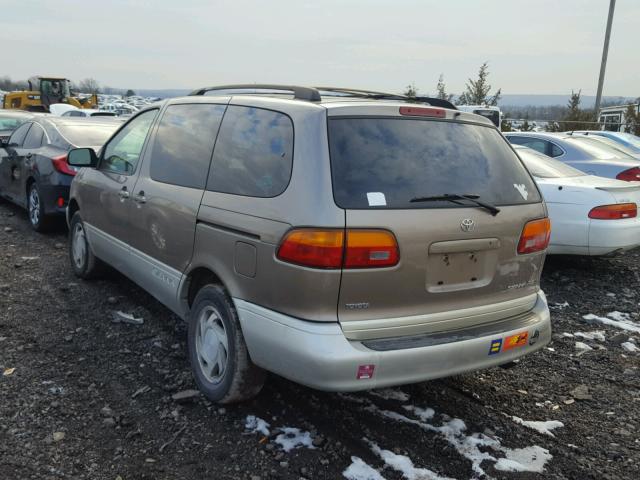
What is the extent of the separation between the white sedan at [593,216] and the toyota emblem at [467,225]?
3899 mm

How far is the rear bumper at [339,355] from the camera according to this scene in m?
2.75

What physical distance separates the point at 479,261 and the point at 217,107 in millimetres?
1876

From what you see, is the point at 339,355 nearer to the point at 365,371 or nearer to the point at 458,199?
the point at 365,371

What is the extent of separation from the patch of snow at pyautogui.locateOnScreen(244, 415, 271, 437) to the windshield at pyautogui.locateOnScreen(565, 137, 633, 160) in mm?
8243

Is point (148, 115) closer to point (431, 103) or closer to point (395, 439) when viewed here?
point (431, 103)

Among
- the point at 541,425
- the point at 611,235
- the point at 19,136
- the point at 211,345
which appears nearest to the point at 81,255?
the point at 211,345

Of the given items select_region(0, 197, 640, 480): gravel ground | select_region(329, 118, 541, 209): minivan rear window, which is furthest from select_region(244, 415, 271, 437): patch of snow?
select_region(329, 118, 541, 209): minivan rear window

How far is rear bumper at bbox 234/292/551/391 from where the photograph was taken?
108 inches

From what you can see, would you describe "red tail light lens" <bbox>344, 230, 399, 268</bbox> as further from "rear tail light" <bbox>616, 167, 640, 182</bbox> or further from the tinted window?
the tinted window

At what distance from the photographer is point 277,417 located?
11.1 ft

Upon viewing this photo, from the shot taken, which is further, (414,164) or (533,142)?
(533,142)

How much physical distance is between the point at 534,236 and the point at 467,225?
620mm

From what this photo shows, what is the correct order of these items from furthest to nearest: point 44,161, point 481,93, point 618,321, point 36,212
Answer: point 481,93, point 36,212, point 44,161, point 618,321

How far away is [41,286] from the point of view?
557 cm
